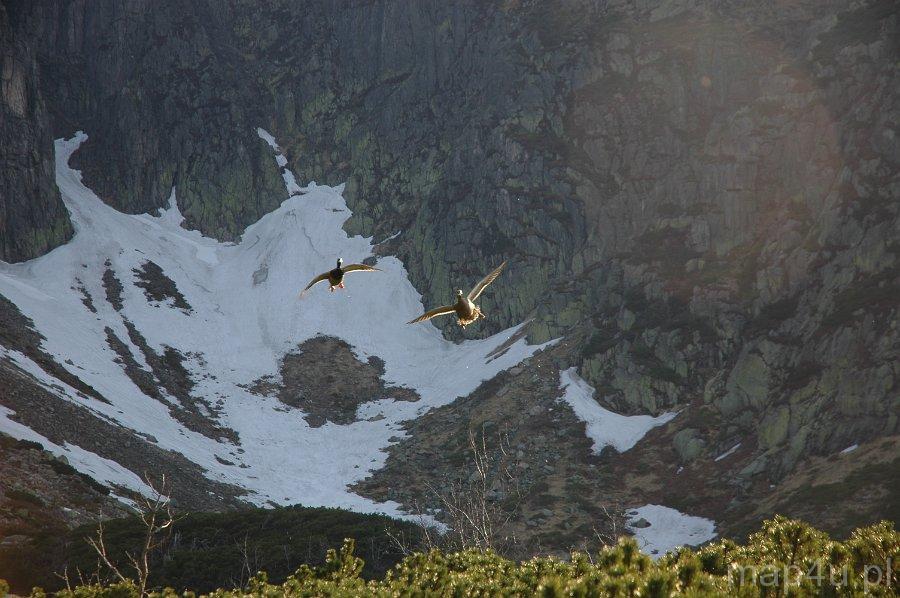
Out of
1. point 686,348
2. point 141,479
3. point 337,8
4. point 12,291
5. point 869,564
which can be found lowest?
point 869,564

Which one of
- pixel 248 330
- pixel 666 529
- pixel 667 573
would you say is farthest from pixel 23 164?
pixel 667 573

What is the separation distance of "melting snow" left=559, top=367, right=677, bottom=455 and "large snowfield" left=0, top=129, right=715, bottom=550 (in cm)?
16

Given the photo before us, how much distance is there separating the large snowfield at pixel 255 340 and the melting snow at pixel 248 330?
0.71ft

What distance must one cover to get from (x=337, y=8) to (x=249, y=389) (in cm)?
9208

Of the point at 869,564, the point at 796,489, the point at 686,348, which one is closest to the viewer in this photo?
the point at 869,564

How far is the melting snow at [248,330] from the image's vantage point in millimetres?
71000

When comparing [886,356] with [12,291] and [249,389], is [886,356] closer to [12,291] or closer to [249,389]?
[249,389]

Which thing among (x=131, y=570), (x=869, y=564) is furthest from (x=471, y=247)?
(x=869, y=564)

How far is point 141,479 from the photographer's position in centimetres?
5834

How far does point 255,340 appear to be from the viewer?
328ft

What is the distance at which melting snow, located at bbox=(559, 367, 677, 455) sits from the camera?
6944 centimetres

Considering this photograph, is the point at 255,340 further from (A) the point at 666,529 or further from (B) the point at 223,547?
(A) the point at 666,529

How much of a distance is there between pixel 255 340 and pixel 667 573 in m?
93.6

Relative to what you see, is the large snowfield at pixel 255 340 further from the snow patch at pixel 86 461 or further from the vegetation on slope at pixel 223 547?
the vegetation on slope at pixel 223 547
